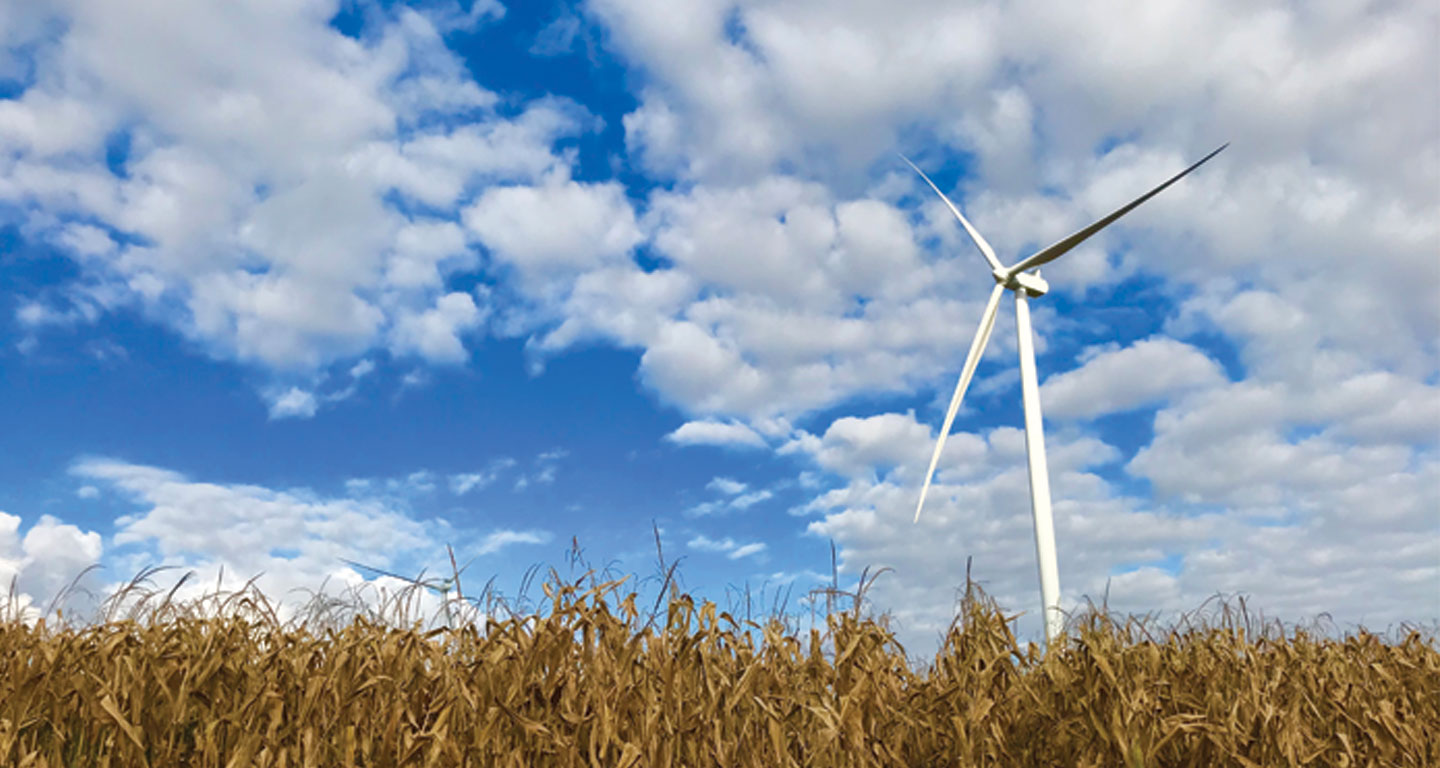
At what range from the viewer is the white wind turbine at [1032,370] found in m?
18.2

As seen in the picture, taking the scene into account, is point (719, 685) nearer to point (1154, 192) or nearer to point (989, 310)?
point (989, 310)

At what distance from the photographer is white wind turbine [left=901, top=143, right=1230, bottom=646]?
1820 centimetres

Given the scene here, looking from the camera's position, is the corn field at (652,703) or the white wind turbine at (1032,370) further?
the white wind turbine at (1032,370)

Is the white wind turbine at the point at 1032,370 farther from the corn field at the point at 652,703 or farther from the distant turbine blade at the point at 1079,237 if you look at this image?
the corn field at the point at 652,703

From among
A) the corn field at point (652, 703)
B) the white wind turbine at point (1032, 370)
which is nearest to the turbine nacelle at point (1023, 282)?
the white wind turbine at point (1032, 370)

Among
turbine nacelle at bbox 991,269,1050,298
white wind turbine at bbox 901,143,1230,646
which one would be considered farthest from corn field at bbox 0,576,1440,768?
turbine nacelle at bbox 991,269,1050,298

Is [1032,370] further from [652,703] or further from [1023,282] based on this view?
[652,703]

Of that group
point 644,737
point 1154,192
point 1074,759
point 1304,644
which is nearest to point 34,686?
point 644,737

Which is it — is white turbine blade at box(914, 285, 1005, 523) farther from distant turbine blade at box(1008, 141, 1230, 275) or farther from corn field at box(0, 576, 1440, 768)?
corn field at box(0, 576, 1440, 768)

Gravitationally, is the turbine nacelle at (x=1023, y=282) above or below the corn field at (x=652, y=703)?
above

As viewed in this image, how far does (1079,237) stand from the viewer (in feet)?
68.2

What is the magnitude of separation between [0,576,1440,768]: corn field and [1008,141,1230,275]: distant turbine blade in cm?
1649

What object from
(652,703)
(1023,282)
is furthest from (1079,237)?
(652,703)

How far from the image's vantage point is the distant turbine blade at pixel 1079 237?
20.3 m
